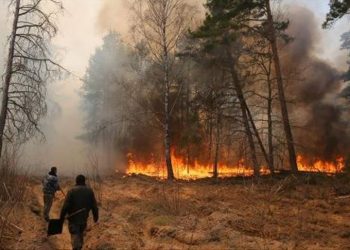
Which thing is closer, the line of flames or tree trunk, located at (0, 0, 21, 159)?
tree trunk, located at (0, 0, 21, 159)

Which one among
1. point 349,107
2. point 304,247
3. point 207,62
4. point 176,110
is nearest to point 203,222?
point 304,247

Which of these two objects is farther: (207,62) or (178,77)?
(178,77)

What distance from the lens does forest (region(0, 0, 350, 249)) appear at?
12406 mm

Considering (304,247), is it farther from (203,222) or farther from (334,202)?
(334,202)

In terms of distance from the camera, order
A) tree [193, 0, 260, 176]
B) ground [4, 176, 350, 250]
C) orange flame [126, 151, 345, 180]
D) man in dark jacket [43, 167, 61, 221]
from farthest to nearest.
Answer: orange flame [126, 151, 345, 180], tree [193, 0, 260, 176], man in dark jacket [43, 167, 61, 221], ground [4, 176, 350, 250]

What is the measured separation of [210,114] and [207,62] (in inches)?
129

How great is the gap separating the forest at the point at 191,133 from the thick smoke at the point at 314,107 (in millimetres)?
98

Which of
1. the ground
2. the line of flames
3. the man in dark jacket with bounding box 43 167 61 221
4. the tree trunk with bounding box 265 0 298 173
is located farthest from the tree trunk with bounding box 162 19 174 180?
the man in dark jacket with bounding box 43 167 61 221

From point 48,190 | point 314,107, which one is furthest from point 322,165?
point 48,190

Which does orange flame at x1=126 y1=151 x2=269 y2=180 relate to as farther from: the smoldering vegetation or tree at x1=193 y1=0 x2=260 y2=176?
tree at x1=193 y1=0 x2=260 y2=176

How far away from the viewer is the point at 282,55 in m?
31.0

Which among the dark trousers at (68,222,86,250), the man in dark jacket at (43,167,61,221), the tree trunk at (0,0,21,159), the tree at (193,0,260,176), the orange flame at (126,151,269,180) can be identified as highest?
the tree at (193,0,260,176)

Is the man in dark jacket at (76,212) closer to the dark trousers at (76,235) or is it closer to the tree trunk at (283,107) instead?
the dark trousers at (76,235)

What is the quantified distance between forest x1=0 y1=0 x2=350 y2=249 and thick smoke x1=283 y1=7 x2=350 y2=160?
98 mm
